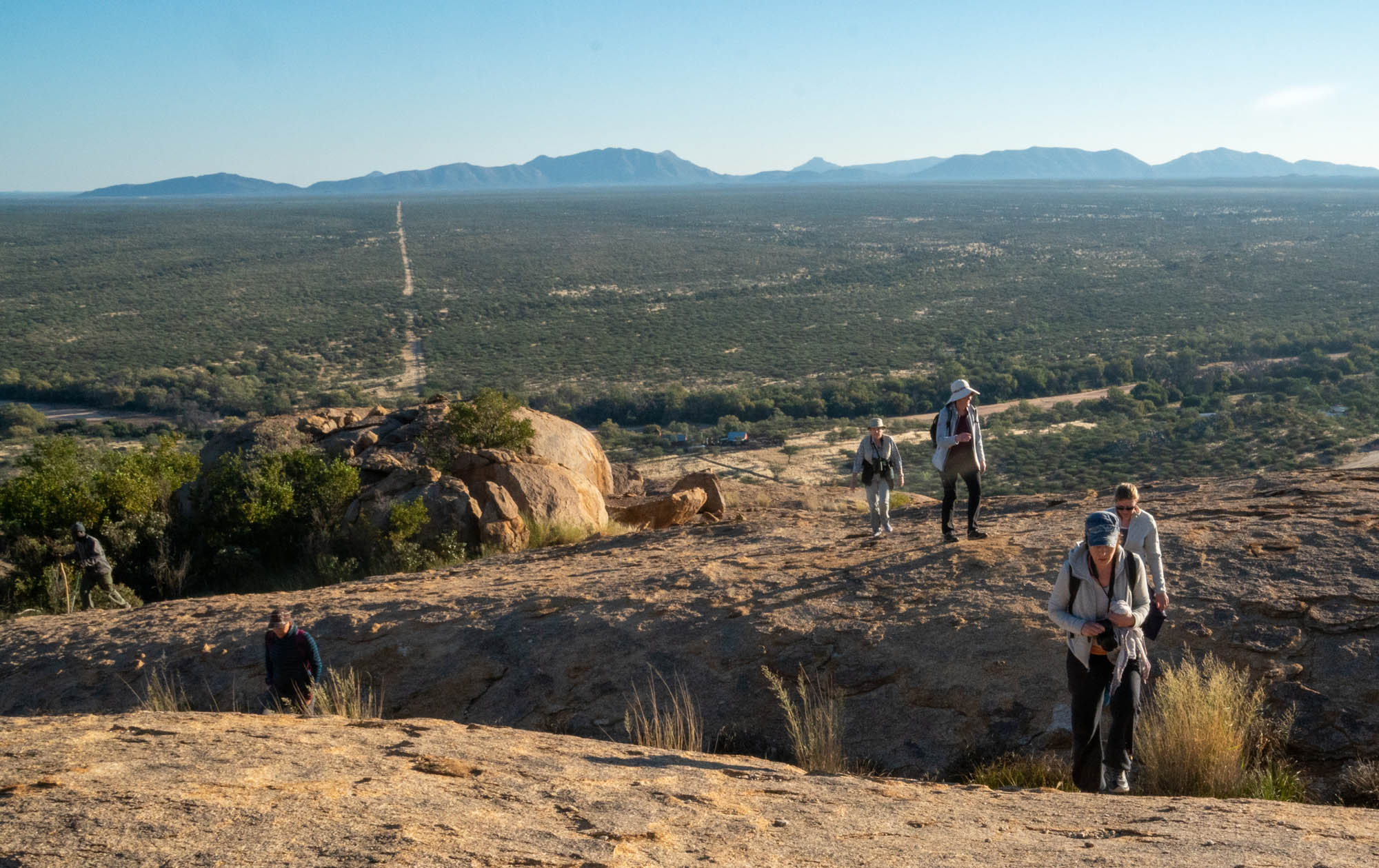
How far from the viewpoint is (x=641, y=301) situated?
6494cm

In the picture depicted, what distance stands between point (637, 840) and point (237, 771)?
1882mm

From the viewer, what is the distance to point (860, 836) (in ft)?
13.6

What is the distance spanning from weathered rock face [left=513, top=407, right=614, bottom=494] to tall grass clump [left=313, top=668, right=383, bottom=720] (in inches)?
290

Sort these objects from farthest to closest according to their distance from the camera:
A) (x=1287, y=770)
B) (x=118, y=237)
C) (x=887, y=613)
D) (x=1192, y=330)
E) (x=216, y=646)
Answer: (x=118, y=237) → (x=1192, y=330) → (x=216, y=646) → (x=887, y=613) → (x=1287, y=770)

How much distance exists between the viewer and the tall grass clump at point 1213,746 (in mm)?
5109

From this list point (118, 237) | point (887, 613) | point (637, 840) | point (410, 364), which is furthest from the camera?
point (118, 237)

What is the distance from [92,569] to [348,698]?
597 cm

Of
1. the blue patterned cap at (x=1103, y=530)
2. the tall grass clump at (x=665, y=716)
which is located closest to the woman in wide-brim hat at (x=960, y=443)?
the tall grass clump at (x=665, y=716)

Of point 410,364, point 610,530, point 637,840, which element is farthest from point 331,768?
point 410,364

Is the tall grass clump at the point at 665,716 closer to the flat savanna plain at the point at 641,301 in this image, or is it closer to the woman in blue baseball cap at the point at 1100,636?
the woman in blue baseball cap at the point at 1100,636

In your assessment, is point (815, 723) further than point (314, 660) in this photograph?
No

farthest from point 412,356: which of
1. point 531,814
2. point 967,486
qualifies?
point 531,814

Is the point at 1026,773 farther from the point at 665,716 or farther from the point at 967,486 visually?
the point at 967,486

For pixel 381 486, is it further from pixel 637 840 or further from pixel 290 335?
pixel 290 335
